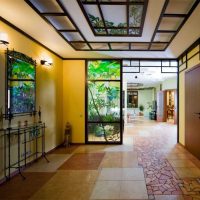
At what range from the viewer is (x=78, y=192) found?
10.8ft

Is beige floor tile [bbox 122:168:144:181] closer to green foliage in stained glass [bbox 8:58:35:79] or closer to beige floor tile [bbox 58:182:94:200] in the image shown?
beige floor tile [bbox 58:182:94:200]

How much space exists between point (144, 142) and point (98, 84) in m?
2.58

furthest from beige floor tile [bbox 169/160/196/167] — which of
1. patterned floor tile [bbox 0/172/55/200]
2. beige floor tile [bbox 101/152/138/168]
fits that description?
patterned floor tile [bbox 0/172/55/200]

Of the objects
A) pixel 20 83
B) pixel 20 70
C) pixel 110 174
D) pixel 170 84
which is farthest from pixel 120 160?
pixel 170 84

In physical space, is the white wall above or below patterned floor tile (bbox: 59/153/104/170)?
above

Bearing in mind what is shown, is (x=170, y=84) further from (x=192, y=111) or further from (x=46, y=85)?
(x=46, y=85)

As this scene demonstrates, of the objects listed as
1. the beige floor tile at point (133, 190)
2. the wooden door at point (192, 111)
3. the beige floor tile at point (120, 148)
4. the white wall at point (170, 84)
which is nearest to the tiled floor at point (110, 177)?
the beige floor tile at point (133, 190)

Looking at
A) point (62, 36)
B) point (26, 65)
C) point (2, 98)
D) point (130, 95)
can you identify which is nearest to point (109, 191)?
point (2, 98)

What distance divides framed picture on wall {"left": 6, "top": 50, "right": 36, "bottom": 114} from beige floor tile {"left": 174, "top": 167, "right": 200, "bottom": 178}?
3.46 metres

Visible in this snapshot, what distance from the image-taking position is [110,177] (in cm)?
393

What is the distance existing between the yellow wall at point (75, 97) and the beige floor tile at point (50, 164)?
1461 millimetres

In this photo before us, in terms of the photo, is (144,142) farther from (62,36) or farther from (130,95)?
(130,95)

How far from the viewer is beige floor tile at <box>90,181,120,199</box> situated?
3154 millimetres

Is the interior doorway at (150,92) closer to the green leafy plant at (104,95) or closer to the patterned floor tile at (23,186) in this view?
the green leafy plant at (104,95)
